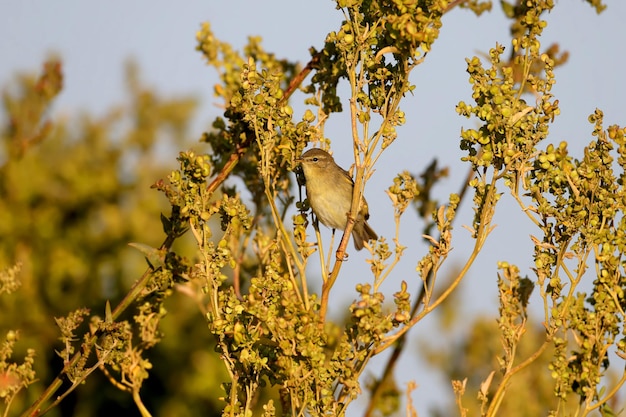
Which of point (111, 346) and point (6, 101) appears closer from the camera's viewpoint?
point (111, 346)

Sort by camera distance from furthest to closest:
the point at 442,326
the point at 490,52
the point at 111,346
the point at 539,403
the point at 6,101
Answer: the point at 6,101
the point at 442,326
the point at 539,403
the point at 111,346
the point at 490,52

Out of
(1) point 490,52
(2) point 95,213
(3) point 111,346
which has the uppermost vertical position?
(2) point 95,213

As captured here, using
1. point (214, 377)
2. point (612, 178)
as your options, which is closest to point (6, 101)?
point (214, 377)

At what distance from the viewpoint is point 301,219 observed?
9.50ft

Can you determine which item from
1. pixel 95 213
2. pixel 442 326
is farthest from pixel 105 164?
pixel 442 326

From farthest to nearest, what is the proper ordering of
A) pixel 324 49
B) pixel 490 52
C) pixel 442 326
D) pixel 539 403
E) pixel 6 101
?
pixel 6 101 → pixel 442 326 → pixel 539 403 → pixel 324 49 → pixel 490 52

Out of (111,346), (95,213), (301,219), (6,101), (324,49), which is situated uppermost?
(6,101)

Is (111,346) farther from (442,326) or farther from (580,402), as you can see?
(442,326)

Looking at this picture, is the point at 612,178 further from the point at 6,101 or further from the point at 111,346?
the point at 6,101

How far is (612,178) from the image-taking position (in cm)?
260

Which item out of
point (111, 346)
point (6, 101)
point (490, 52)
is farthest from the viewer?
point (6, 101)

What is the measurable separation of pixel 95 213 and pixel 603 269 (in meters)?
3.72

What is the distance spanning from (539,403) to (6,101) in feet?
11.8

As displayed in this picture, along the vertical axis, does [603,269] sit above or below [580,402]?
above
